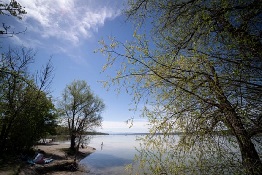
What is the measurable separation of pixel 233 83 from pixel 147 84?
1.34 m

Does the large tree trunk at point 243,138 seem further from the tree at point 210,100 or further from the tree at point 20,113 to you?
the tree at point 20,113

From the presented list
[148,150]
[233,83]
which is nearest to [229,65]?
[233,83]

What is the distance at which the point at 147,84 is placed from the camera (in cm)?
299

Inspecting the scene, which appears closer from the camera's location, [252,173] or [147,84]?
[252,173]

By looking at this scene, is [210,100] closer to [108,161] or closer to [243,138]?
[243,138]

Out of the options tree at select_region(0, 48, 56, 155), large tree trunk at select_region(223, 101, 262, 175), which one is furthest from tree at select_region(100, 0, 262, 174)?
tree at select_region(0, 48, 56, 155)

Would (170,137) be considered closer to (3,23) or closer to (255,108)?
(255,108)

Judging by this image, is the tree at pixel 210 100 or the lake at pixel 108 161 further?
the lake at pixel 108 161

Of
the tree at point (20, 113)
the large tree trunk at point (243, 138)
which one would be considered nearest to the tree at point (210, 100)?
the large tree trunk at point (243, 138)

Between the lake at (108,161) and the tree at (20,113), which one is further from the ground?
the tree at (20,113)

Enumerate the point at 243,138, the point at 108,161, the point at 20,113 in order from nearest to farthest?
the point at 243,138, the point at 20,113, the point at 108,161

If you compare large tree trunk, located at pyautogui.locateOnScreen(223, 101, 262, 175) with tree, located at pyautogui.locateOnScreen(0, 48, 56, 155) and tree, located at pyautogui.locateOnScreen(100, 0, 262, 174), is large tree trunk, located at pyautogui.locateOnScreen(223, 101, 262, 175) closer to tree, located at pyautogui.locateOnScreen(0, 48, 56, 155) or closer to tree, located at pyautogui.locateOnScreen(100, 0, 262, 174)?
tree, located at pyautogui.locateOnScreen(100, 0, 262, 174)

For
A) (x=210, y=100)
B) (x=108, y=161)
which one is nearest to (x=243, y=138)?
(x=210, y=100)

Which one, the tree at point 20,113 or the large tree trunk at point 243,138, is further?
the tree at point 20,113
